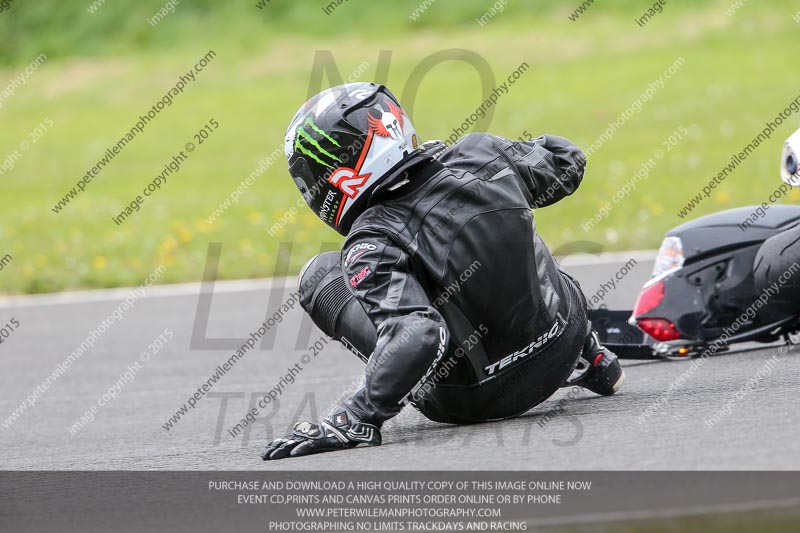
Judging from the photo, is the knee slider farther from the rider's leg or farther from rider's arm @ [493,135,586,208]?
rider's arm @ [493,135,586,208]

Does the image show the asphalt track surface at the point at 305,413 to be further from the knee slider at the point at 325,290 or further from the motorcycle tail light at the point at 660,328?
the knee slider at the point at 325,290

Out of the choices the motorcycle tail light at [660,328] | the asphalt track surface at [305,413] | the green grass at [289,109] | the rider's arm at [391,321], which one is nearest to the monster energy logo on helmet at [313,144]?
the rider's arm at [391,321]

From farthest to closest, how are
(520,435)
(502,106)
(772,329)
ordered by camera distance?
(502,106) → (772,329) → (520,435)

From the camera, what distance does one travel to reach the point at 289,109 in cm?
2136

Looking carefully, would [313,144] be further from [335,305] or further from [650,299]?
[650,299]

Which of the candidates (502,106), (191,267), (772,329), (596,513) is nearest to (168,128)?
(502,106)

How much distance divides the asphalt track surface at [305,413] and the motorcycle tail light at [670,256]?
Answer: 1.59 ft

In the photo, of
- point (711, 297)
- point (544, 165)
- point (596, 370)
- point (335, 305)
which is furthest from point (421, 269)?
point (711, 297)

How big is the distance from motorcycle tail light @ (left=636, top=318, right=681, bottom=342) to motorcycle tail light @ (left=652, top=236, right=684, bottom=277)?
0.23m

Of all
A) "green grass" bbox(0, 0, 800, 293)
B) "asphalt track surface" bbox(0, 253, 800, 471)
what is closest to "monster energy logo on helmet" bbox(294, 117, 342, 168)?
"asphalt track surface" bbox(0, 253, 800, 471)

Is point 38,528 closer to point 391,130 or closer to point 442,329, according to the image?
point 442,329

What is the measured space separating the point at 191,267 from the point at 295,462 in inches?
284

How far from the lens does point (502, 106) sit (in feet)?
63.5

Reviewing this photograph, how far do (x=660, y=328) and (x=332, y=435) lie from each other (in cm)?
199
